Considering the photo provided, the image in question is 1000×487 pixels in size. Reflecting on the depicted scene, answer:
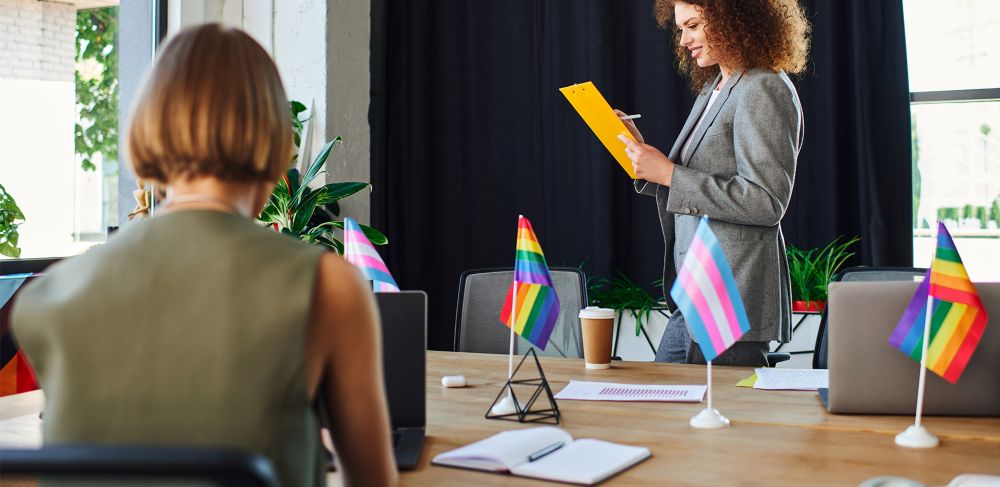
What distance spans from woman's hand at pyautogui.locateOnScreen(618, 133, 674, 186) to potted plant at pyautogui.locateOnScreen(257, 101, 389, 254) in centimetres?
153

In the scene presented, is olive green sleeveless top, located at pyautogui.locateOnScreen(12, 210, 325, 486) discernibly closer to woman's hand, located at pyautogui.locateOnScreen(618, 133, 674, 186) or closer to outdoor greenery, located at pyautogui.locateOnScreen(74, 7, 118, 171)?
woman's hand, located at pyautogui.locateOnScreen(618, 133, 674, 186)

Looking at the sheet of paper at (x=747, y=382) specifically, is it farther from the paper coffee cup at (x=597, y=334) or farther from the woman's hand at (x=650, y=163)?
the woman's hand at (x=650, y=163)

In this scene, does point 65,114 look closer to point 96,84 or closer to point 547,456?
point 96,84

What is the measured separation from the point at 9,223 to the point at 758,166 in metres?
2.57

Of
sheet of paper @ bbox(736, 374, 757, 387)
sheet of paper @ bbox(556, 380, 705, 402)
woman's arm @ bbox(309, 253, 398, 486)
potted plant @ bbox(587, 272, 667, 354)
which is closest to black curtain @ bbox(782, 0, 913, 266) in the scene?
potted plant @ bbox(587, 272, 667, 354)

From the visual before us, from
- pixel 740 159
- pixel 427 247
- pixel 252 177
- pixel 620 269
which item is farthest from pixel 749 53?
pixel 427 247

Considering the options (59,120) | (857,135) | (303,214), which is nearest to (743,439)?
(303,214)

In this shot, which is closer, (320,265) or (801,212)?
(320,265)

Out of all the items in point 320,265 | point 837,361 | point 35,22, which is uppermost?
point 35,22

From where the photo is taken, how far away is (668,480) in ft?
4.02

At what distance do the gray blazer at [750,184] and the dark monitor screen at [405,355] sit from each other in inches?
39.7

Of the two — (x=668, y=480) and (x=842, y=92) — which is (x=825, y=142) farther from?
(x=668, y=480)

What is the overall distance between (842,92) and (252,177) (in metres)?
3.64

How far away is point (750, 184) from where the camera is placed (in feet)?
7.30
